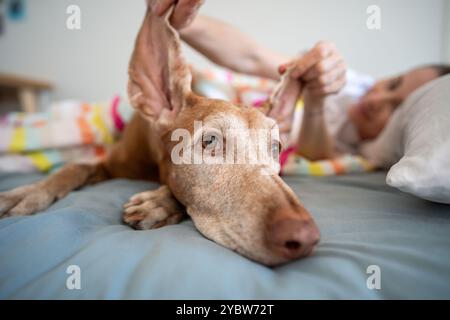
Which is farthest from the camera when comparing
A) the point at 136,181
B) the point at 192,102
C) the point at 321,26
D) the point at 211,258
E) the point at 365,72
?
the point at 365,72

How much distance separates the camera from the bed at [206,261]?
653 mm

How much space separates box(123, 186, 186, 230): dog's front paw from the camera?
1.07 m

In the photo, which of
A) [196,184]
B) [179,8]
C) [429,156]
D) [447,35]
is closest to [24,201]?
[196,184]

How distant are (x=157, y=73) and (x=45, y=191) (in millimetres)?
750

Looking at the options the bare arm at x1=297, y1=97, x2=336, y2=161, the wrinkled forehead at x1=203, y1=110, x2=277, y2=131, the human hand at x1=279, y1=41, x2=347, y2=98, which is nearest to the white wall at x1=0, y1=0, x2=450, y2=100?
the human hand at x1=279, y1=41, x2=347, y2=98

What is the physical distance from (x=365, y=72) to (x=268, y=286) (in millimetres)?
3535

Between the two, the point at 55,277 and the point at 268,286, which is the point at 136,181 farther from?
the point at 268,286

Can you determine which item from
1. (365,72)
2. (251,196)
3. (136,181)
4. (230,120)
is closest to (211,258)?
(251,196)

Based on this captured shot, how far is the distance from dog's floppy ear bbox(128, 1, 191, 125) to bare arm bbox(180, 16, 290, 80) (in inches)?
23.3

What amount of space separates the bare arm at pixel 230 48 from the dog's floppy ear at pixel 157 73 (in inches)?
23.3

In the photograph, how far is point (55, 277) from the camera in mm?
690

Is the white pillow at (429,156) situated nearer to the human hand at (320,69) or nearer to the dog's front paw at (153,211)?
the human hand at (320,69)

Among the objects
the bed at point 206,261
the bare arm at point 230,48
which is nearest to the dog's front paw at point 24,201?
the bed at point 206,261

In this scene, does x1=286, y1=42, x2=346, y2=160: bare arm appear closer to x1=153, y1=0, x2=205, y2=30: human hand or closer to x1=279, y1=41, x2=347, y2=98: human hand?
x1=279, y1=41, x2=347, y2=98: human hand
